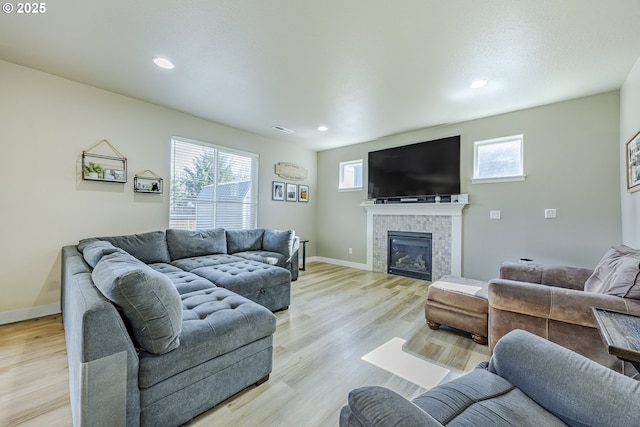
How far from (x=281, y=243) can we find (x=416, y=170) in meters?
2.62

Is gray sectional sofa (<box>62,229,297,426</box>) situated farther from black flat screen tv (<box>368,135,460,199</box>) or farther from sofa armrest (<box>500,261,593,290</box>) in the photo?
black flat screen tv (<box>368,135,460,199</box>)

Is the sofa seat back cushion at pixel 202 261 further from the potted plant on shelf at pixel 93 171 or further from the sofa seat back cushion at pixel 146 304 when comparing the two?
the sofa seat back cushion at pixel 146 304

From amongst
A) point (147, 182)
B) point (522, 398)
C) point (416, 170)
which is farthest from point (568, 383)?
point (147, 182)

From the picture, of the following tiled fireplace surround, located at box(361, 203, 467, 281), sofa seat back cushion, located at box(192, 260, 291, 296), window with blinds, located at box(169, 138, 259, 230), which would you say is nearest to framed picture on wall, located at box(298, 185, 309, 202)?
window with blinds, located at box(169, 138, 259, 230)

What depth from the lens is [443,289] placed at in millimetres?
2494

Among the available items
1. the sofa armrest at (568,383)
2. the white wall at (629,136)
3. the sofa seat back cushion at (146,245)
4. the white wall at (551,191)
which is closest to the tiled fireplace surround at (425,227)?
the white wall at (551,191)

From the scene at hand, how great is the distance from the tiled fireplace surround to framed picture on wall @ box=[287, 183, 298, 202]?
1.46 metres

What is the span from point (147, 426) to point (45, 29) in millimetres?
3013

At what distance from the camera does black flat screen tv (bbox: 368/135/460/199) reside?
408 cm

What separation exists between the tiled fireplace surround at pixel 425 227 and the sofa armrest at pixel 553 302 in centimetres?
224

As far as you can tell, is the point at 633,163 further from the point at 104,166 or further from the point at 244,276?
the point at 104,166

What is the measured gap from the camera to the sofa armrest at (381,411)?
0.65 m

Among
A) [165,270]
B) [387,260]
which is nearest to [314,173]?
[387,260]

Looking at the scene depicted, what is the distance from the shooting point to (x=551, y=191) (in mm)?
3316
